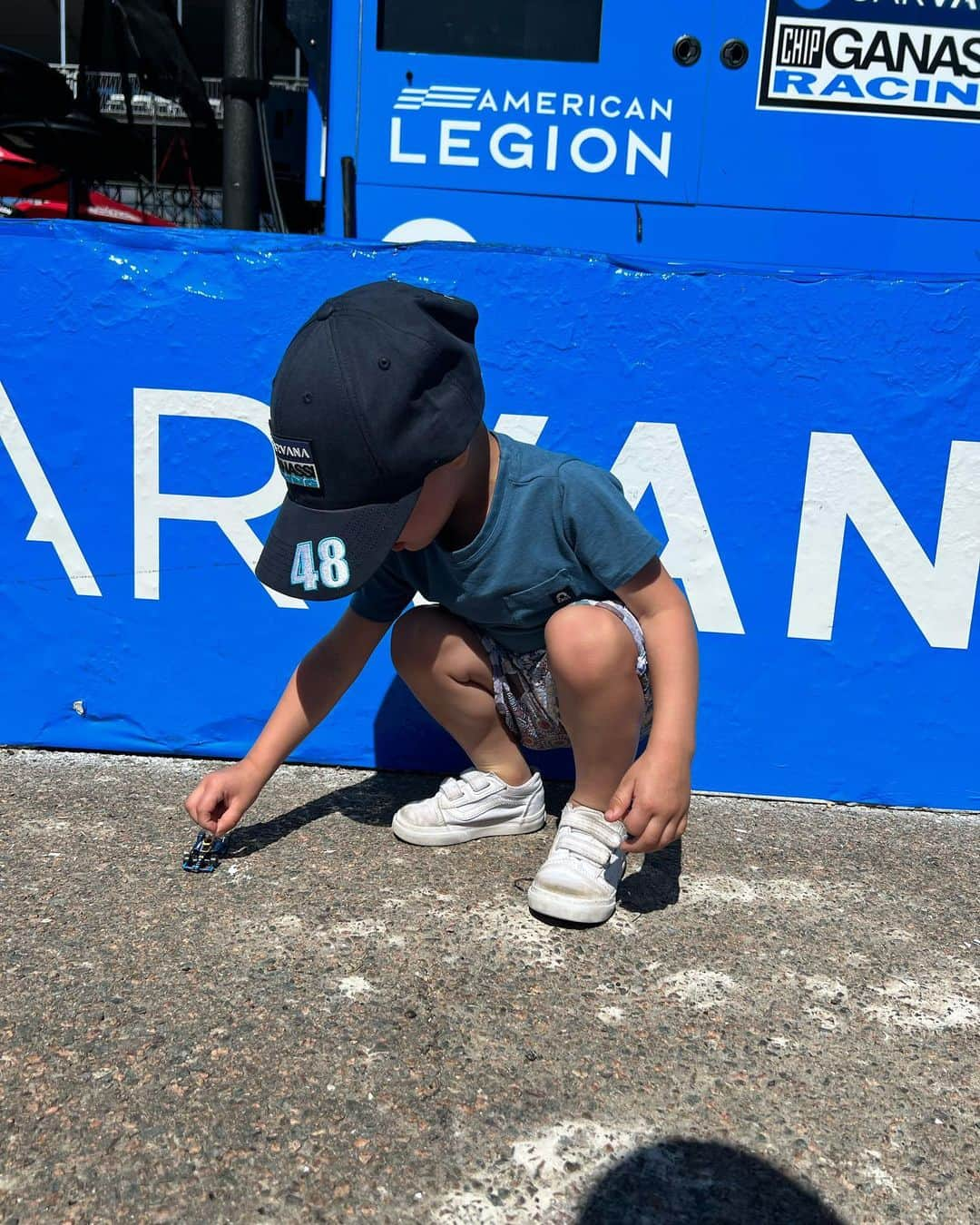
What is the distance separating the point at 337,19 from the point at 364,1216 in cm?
347

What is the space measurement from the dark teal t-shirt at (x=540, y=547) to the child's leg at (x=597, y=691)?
0.06 metres

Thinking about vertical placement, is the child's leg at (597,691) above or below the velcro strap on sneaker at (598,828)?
above

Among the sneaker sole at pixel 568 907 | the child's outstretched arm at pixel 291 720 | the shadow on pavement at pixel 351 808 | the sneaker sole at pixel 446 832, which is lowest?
the shadow on pavement at pixel 351 808

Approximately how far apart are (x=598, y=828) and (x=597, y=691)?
0.24 m

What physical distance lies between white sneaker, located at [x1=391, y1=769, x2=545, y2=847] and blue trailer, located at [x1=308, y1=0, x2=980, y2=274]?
210 centimetres

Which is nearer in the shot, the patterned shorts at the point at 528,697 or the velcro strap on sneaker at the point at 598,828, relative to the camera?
the velcro strap on sneaker at the point at 598,828

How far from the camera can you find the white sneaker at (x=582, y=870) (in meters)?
1.62

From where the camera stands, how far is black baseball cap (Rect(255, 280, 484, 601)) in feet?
4.59

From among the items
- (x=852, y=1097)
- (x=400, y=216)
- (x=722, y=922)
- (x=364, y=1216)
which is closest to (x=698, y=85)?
(x=400, y=216)

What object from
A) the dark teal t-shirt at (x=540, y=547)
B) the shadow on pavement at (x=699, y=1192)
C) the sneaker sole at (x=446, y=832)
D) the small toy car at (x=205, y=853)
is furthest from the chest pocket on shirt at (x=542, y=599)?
the shadow on pavement at (x=699, y=1192)

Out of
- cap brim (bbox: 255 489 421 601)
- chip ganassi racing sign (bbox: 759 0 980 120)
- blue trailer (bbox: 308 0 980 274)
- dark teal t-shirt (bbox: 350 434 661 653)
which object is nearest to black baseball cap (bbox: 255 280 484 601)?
cap brim (bbox: 255 489 421 601)

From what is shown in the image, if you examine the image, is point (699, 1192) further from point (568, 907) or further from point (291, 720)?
point (291, 720)

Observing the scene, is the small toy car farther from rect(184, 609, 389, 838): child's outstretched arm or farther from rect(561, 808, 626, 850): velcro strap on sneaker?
Result: rect(561, 808, 626, 850): velcro strap on sneaker

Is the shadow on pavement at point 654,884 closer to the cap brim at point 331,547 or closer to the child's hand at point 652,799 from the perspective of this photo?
the child's hand at point 652,799
